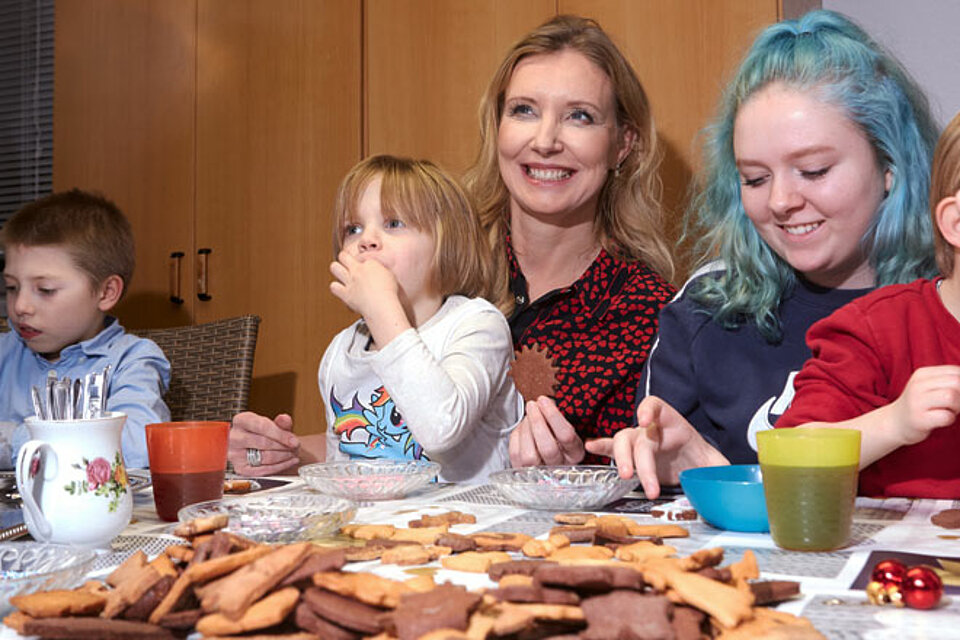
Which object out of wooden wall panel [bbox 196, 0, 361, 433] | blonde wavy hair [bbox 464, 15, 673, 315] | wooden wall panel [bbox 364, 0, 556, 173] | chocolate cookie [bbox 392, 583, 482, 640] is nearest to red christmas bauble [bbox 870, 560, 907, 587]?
chocolate cookie [bbox 392, 583, 482, 640]

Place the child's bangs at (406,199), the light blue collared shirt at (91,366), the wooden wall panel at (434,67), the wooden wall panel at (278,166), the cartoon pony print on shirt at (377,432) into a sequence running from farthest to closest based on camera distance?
the wooden wall panel at (278,166), the wooden wall panel at (434,67), the light blue collared shirt at (91,366), the child's bangs at (406,199), the cartoon pony print on shirt at (377,432)

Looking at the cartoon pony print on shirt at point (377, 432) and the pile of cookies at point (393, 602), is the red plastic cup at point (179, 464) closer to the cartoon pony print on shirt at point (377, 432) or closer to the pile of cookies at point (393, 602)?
the pile of cookies at point (393, 602)

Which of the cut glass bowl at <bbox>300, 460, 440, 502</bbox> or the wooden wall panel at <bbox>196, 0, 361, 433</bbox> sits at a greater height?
the wooden wall panel at <bbox>196, 0, 361, 433</bbox>

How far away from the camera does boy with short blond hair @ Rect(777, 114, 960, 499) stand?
3.92 feet

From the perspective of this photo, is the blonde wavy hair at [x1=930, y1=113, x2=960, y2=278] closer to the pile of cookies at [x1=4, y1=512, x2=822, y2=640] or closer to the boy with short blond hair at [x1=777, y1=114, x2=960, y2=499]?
the boy with short blond hair at [x1=777, y1=114, x2=960, y2=499]

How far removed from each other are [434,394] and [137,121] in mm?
2477

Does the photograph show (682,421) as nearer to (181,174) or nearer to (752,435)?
(752,435)

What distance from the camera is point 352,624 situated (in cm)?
Answer: 57

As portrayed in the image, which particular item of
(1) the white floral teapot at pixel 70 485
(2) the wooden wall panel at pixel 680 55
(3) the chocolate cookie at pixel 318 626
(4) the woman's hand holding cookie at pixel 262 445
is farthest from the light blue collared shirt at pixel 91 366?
Result: (3) the chocolate cookie at pixel 318 626

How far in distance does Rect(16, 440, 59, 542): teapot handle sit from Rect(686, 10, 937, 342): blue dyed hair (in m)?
1.06

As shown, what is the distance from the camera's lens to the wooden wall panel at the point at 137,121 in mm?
3318

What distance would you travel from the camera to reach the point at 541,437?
4.28 feet

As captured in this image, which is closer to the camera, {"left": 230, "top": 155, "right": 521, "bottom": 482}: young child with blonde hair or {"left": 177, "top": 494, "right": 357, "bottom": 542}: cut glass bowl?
{"left": 177, "top": 494, "right": 357, "bottom": 542}: cut glass bowl

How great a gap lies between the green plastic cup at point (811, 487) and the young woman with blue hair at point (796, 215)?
44cm
